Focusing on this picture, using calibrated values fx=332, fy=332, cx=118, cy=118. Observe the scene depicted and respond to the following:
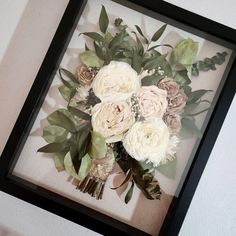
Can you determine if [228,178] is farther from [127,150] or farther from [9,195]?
[9,195]

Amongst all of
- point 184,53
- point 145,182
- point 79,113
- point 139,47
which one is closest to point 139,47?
point 139,47

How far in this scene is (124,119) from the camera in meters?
0.72

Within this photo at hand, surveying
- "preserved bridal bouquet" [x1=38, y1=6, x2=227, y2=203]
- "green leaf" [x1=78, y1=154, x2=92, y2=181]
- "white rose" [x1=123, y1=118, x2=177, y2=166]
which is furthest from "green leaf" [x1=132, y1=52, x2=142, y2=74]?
"green leaf" [x1=78, y1=154, x2=92, y2=181]

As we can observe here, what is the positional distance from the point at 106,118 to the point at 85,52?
6.5 inches

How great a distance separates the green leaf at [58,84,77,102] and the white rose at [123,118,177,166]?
0.51ft

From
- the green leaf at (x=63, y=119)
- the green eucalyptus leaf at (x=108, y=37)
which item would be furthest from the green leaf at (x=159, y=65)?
the green leaf at (x=63, y=119)

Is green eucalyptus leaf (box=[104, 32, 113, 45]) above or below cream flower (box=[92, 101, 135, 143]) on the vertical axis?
above

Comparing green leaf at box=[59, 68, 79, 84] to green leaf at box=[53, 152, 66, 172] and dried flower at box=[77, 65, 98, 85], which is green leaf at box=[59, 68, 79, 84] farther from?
green leaf at box=[53, 152, 66, 172]

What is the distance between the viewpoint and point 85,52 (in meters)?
0.77

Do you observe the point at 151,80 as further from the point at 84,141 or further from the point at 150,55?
the point at 84,141

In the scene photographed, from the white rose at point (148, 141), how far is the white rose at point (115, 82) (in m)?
0.08

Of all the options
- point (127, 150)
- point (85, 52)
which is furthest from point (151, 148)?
point (85, 52)

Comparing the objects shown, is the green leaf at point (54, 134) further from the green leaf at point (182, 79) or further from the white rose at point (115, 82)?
the green leaf at point (182, 79)

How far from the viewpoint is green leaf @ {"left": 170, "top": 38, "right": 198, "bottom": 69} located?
754 millimetres
